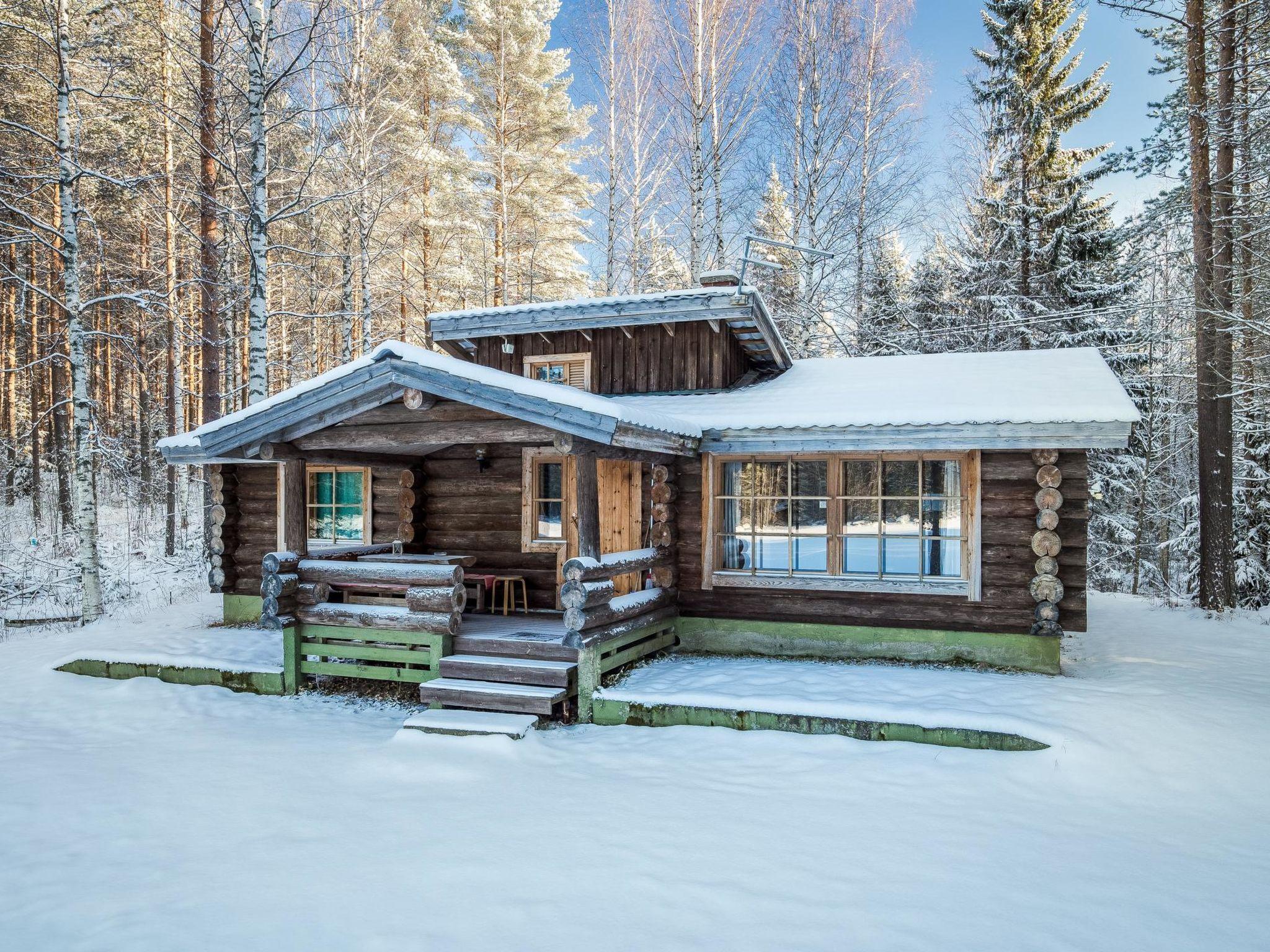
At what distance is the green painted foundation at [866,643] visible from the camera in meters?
8.02

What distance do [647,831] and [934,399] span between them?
5941 millimetres

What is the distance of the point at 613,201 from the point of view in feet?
59.6

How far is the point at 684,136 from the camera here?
17.3 metres

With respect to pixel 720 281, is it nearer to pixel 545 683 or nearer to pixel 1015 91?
pixel 545 683

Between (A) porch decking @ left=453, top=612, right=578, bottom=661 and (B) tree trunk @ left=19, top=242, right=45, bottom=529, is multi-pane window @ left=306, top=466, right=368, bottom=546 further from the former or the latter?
(B) tree trunk @ left=19, top=242, right=45, bottom=529

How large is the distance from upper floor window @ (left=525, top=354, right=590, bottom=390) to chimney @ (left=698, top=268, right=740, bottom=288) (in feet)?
6.61

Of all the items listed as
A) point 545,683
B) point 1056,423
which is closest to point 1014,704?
point 1056,423

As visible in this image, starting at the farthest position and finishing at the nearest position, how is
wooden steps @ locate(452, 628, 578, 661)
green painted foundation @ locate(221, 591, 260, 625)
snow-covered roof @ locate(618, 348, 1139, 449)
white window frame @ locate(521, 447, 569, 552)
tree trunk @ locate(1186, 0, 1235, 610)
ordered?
tree trunk @ locate(1186, 0, 1235, 610)
green painted foundation @ locate(221, 591, 260, 625)
white window frame @ locate(521, 447, 569, 552)
snow-covered roof @ locate(618, 348, 1139, 449)
wooden steps @ locate(452, 628, 578, 661)

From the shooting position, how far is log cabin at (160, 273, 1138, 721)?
7.16 meters

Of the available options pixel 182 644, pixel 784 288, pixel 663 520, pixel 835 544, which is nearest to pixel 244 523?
pixel 182 644

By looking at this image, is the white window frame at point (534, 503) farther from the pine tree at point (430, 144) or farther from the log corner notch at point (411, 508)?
the pine tree at point (430, 144)

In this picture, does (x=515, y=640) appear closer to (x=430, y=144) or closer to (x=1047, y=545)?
(x=1047, y=545)

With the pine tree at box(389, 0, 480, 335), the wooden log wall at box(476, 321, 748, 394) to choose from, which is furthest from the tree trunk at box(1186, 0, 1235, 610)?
the pine tree at box(389, 0, 480, 335)

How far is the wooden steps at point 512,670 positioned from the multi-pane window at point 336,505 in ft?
14.3
